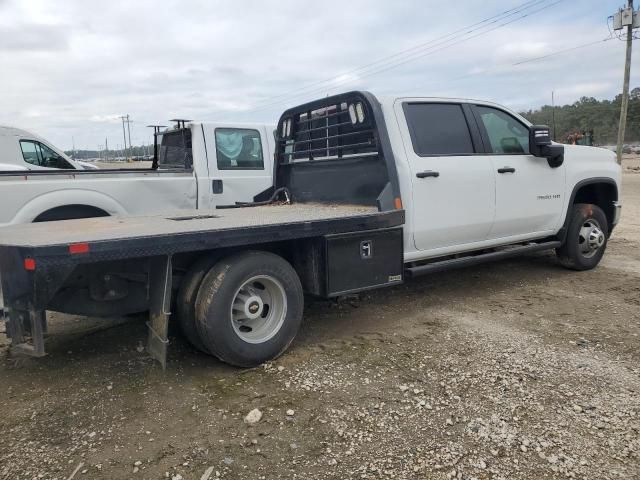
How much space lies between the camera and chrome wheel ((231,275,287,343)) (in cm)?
379

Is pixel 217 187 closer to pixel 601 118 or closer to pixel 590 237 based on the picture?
pixel 590 237

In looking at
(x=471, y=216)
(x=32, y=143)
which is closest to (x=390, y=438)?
(x=471, y=216)

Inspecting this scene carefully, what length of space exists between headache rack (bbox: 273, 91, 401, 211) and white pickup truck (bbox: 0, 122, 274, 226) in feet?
4.38

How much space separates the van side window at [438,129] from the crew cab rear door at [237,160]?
3064 millimetres

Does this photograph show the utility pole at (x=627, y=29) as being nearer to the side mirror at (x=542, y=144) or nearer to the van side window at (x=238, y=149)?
the side mirror at (x=542, y=144)

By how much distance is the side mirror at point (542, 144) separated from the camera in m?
5.60

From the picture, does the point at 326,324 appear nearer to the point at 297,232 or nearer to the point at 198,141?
the point at 297,232

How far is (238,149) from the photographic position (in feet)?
24.5

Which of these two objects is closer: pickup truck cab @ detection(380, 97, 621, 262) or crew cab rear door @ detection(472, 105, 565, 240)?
pickup truck cab @ detection(380, 97, 621, 262)

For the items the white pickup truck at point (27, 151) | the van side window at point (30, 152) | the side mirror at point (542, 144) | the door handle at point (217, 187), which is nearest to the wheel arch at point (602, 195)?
the side mirror at point (542, 144)

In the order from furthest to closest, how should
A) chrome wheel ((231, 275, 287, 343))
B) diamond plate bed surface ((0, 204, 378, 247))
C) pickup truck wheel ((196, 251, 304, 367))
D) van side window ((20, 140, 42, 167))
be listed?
1. van side window ((20, 140, 42, 167))
2. chrome wheel ((231, 275, 287, 343))
3. pickup truck wheel ((196, 251, 304, 367))
4. diamond plate bed surface ((0, 204, 378, 247))

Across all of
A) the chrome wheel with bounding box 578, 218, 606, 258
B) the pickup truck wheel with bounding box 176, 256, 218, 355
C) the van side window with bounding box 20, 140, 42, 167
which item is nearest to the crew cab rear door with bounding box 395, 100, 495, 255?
the chrome wheel with bounding box 578, 218, 606, 258

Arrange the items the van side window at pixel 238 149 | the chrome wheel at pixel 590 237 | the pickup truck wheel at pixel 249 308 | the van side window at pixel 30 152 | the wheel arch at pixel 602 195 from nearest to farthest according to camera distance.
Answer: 1. the pickup truck wheel at pixel 249 308
2. the chrome wheel at pixel 590 237
3. the wheel arch at pixel 602 195
4. the van side window at pixel 238 149
5. the van side window at pixel 30 152

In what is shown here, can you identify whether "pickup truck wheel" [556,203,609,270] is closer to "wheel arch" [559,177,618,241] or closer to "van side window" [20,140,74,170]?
"wheel arch" [559,177,618,241]
